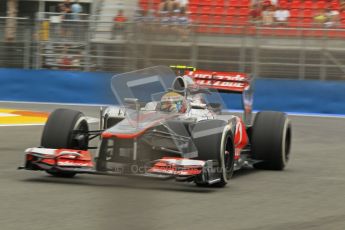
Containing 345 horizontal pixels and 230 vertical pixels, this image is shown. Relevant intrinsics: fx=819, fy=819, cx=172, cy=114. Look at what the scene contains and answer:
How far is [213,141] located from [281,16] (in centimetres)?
1088

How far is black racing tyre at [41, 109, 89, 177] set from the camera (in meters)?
7.49

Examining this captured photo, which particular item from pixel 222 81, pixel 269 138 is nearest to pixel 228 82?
pixel 222 81

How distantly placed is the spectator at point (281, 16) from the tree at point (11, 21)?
563 centimetres

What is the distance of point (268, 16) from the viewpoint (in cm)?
1742

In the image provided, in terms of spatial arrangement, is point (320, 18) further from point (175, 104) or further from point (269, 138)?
point (175, 104)

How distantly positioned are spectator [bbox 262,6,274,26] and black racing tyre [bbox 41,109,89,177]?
1009cm

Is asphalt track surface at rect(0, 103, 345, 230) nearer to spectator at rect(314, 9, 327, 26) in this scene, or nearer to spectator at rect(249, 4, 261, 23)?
spectator at rect(249, 4, 261, 23)

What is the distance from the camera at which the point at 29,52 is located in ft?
61.9

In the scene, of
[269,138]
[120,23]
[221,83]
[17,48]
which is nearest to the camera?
[120,23]

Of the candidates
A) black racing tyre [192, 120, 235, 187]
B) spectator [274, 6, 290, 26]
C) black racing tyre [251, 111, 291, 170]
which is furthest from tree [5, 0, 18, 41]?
black racing tyre [192, 120, 235, 187]

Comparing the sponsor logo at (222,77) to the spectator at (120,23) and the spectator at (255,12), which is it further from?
the spectator at (255,12)

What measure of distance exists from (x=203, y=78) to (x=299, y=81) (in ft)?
31.0

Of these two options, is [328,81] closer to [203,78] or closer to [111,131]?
[203,78]

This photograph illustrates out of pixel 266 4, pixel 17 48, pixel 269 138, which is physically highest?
pixel 266 4
